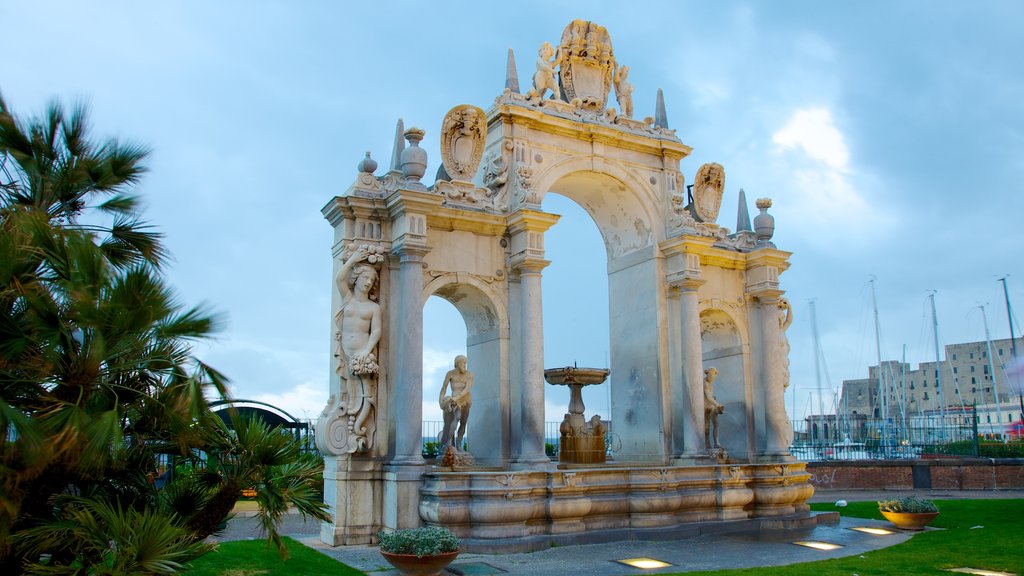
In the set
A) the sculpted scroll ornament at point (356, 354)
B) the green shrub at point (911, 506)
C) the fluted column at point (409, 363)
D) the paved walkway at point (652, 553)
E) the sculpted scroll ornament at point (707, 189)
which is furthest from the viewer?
the sculpted scroll ornament at point (707, 189)

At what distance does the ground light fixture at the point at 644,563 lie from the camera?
1255cm

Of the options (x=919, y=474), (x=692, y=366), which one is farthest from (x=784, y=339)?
(x=919, y=474)

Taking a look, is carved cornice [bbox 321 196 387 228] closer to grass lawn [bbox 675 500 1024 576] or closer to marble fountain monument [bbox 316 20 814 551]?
marble fountain monument [bbox 316 20 814 551]

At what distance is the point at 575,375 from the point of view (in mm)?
17578

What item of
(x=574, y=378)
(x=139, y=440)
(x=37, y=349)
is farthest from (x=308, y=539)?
(x=37, y=349)

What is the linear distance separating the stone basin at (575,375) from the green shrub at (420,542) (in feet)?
21.4

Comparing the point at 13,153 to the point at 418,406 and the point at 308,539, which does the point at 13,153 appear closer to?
the point at 418,406

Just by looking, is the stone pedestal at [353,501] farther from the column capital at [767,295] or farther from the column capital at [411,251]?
the column capital at [767,295]

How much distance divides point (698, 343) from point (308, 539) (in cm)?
887

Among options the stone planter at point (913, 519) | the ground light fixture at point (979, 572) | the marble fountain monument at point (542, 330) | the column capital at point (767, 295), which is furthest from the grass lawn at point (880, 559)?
the column capital at point (767, 295)

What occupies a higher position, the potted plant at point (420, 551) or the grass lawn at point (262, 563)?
the potted plant at point (420, 551)

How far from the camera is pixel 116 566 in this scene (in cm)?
698

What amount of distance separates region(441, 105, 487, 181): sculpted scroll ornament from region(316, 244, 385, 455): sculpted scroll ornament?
8.36ft

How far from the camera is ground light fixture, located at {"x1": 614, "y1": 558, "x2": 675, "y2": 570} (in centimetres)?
1255
